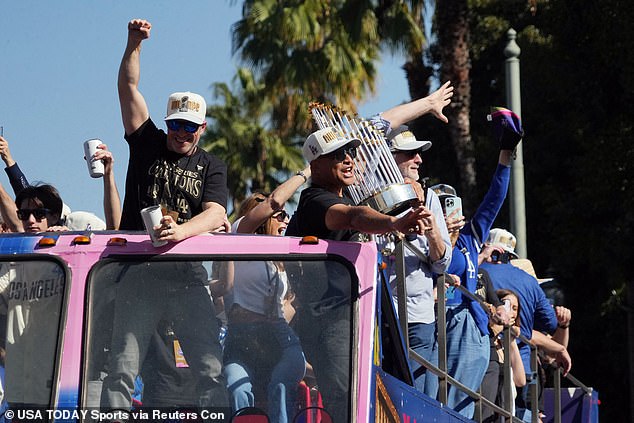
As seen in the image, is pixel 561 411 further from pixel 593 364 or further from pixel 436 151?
pixel 436 151

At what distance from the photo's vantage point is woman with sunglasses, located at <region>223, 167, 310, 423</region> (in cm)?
548

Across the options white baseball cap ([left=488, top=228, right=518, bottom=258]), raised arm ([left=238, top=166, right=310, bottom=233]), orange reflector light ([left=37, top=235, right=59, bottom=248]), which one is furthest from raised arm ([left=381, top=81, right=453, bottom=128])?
white baseball cap ([left=488, top=228, right=518, bottom=258])

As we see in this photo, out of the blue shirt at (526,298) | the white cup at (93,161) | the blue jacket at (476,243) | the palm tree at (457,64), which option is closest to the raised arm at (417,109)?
the blue jacket at (476,243)

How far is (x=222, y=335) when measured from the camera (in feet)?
18.6

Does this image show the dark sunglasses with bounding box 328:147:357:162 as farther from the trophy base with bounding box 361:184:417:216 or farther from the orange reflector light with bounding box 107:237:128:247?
the orange reflector light with bounding box 107:237:128:247

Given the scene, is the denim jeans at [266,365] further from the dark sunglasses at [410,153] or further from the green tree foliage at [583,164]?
the green tree foliage at [583,164]

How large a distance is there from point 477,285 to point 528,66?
20067 millimetres

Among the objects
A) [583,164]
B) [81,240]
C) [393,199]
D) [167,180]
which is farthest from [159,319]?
[583,164]

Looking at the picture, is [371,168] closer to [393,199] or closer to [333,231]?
[393,199]

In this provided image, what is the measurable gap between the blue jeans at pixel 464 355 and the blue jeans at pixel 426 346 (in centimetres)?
17

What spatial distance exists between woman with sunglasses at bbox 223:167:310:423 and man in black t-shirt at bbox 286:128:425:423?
9 cm

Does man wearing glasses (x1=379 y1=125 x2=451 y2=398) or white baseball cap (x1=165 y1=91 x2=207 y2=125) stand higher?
white baseball cap (x1=165 y1=91 x2=207 y2=125)

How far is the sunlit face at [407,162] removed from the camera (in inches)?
314

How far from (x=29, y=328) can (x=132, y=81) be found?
1.90 meters
